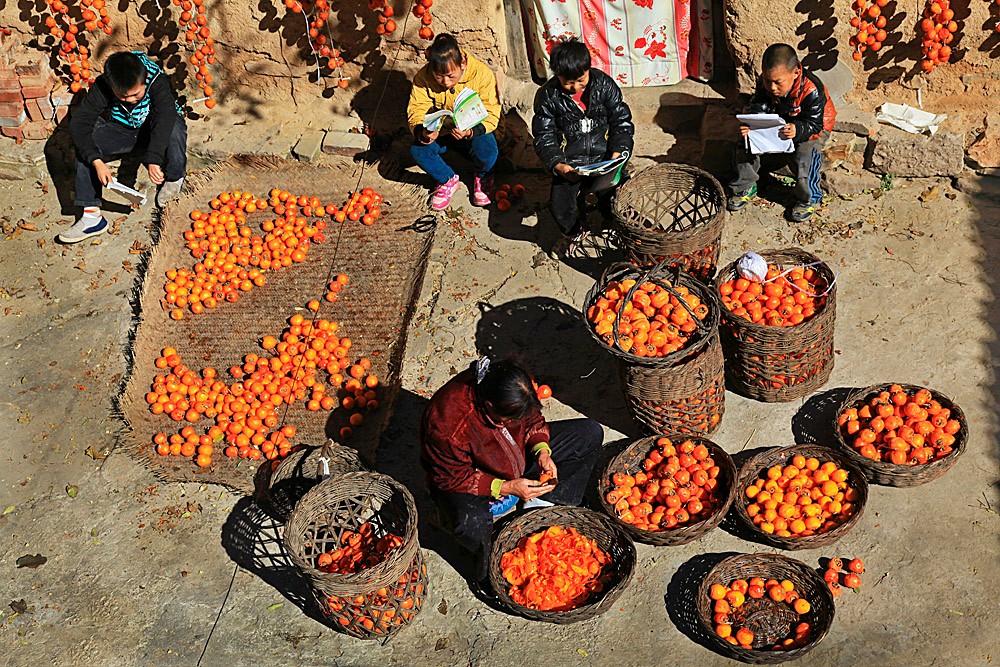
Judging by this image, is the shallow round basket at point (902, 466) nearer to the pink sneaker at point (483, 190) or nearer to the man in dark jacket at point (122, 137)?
the pink sneaker at point (483, 190)

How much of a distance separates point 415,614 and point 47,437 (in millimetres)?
2889

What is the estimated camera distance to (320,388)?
6.18 metres

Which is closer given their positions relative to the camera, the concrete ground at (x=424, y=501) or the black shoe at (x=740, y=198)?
the concrete ground at (x=424, y=501)

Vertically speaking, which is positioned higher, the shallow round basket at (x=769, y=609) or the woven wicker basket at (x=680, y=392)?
the woven wicker basket at (x=680, y=392)

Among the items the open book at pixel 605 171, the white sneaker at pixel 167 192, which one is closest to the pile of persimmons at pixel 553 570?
the open book at pixel 605 171

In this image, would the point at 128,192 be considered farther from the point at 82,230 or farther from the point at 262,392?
the point at 262,392

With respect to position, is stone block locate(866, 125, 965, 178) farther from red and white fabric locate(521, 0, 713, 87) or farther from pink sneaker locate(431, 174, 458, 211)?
pink sneaker locate(431, 174, 458, 211)

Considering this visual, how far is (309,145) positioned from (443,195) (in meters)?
1.37

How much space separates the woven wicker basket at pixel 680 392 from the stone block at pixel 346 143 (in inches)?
137

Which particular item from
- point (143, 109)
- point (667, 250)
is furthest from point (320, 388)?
point (143, 109)

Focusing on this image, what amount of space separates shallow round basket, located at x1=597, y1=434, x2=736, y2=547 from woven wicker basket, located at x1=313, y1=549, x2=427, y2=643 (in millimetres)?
1108

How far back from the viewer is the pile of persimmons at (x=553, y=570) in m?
4.84

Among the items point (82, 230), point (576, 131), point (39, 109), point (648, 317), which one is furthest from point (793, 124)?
point (39, 109)

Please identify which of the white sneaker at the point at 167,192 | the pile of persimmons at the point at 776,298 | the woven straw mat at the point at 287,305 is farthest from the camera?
the white sneaker at the point at 167,192
